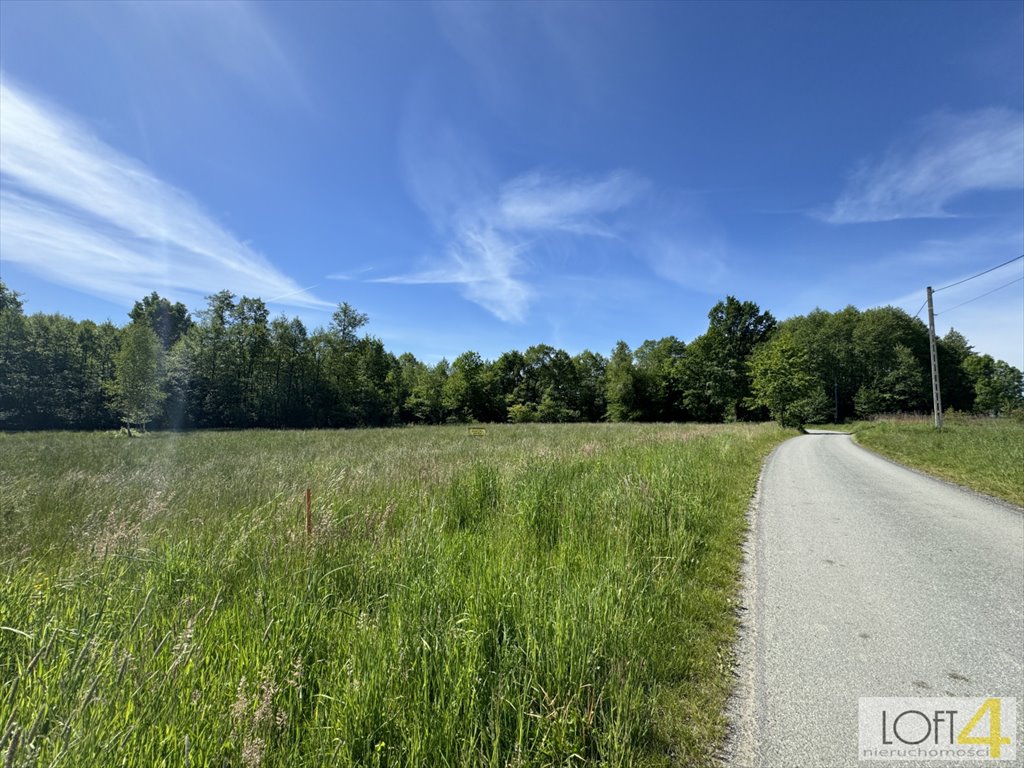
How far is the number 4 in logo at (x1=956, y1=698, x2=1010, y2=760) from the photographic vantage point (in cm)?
220

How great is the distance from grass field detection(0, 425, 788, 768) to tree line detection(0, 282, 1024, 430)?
142 feet

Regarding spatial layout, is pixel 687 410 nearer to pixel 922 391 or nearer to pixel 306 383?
pixel 922 391

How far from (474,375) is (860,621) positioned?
208 ft

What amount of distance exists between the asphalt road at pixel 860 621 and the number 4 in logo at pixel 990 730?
81 millimetres

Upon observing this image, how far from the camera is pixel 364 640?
7.72 ft

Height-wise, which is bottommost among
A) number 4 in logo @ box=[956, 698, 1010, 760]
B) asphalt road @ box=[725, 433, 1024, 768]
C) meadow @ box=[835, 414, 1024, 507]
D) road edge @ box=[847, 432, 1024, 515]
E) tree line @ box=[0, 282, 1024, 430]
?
number 4 in logo @ box=[956, 698, 1010, 760]

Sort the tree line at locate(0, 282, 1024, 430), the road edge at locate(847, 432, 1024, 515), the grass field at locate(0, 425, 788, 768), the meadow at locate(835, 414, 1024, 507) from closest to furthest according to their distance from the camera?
the grass field at locate(0, 425, 788, 768) < the road edge at locate(847, 432, 1024, 515) < the meadow at locate(835, 414, 1024, 507) < the tree line at locate(0, 282, 1024, 430)

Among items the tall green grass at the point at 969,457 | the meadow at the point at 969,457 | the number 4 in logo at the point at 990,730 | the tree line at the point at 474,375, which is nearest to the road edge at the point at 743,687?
the number 4 in logo at the point at 990,730

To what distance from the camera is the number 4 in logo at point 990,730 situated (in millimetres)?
2203

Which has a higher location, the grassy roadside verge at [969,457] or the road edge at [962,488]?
the grassy roadside verge at [969,457]

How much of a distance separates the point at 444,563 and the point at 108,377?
67.4 m

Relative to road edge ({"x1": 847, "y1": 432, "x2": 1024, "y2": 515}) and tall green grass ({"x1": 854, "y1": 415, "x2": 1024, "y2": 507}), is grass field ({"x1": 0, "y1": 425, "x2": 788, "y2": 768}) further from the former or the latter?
tall green grass ({"x1": 854, "y1": 415, "x2": 1024, "y2": 507})

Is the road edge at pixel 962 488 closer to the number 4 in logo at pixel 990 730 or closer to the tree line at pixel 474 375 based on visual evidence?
the number 4 in logo at pixel 990 730

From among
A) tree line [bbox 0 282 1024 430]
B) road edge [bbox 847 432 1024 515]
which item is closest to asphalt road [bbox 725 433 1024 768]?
road edge [bbox 847 432 1024 515]
